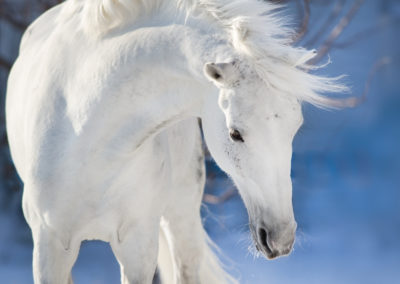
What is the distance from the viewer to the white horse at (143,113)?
46.8 inches

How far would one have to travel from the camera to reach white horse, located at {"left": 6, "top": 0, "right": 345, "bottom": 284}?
1189 millimetres

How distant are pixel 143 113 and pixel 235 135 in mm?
A: 286

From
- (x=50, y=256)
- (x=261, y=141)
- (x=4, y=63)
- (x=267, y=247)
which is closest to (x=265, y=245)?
(x=267, y=247)

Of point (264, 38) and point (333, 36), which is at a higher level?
point (264, 38)

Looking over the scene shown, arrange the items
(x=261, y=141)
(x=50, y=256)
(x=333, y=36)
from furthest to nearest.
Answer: (x=333, y=36) → (x=50, y=256) → (x=261, y=141)

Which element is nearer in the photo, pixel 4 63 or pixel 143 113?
pixel 143 113

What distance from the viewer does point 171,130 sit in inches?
68.9

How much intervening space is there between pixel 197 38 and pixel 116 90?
0.81 ft

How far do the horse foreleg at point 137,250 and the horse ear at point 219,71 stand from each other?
0.52m

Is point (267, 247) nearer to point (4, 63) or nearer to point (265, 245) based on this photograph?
point (265, 245)

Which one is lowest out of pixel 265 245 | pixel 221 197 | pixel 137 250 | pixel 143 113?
pixel 221 197

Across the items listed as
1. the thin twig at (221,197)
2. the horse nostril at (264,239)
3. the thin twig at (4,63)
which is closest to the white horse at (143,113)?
the horse nostril at (264,239)

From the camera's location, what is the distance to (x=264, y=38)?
3.96 feet

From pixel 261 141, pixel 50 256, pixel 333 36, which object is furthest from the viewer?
pixel 333 36
